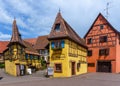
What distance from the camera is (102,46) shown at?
40906mm

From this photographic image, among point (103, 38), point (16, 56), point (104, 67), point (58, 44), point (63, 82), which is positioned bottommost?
point (63, 82)

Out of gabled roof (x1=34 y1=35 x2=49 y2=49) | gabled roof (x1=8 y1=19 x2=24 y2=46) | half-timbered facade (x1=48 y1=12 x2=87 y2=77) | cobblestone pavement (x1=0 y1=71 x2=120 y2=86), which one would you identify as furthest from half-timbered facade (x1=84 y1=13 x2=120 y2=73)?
gabled roof (x1=34 y1=35 x2=49 y2=49)

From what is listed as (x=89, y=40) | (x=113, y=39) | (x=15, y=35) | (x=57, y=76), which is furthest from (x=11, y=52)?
(x=113, y=39)

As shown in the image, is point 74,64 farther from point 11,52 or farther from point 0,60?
point 0,60

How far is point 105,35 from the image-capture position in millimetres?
40812

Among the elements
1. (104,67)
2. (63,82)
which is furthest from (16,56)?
(104,67)

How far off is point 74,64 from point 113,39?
11.5 meters

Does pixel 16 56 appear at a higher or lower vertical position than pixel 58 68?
higher

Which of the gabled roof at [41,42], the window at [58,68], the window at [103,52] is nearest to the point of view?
the window at [58,68]

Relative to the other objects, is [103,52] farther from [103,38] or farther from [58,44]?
[58,44]

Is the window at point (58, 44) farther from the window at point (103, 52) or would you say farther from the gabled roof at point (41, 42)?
the gabled roof at point (41, 42)

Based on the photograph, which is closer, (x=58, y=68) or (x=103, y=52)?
(x=58, y=68)

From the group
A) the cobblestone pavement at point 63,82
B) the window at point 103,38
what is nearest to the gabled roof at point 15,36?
the cobblestone pavement at point 63,82

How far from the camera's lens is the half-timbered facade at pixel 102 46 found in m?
39.4
